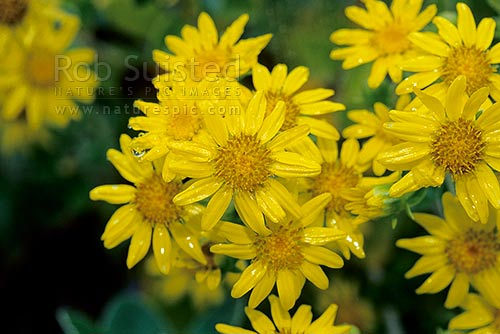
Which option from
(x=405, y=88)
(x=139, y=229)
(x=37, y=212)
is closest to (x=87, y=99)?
(x=37, y=212)

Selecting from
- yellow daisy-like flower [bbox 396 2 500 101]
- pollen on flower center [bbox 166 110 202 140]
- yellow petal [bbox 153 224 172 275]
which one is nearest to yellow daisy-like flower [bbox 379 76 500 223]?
yellow daisy-like flower [bbox 396 2 500 101]

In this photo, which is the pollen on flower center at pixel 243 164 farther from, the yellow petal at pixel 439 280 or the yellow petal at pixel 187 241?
the yellow petal at pixel 439 280

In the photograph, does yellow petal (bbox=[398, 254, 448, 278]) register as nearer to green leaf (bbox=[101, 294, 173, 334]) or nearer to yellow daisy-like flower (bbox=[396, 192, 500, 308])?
yellow daisy-like flower (bbox=[396, 192, 500, 308])

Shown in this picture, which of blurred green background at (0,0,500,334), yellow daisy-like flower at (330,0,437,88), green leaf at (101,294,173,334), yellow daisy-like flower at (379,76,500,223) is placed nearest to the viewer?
yellow daisy-like flower at (379,76,500,223)

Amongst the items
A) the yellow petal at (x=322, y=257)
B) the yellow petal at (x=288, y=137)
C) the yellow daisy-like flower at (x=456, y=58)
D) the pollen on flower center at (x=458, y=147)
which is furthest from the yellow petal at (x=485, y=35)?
the yellow petal at (x=322, y=257)

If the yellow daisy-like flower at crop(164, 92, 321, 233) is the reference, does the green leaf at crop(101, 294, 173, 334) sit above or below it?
below

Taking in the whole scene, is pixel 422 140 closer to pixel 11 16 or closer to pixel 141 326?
pixel 141 326

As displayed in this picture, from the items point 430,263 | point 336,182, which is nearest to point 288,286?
point 336,182
